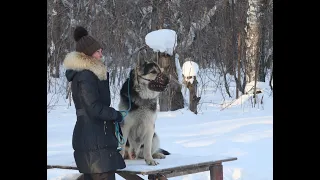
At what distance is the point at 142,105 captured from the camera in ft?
17.4

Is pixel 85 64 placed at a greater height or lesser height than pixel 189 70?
lesser

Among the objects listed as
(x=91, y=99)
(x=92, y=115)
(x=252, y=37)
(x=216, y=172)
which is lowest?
(x=216, y=172)

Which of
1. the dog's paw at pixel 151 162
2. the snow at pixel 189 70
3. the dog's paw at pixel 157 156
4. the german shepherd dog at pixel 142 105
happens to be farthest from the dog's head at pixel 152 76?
the snow at pixel 189 70

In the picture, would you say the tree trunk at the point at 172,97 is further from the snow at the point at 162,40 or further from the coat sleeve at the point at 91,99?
the coat sleeve at the point at 91,99

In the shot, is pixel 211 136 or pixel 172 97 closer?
pixel 211 136

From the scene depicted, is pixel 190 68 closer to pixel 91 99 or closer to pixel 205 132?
pixel 205 132

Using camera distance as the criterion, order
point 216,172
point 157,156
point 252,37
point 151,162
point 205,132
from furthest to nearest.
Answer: point 252,37 → point 205,132 → point 157,156 → point 216,172 → point 151,162

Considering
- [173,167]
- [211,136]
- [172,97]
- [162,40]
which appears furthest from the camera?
[172,97]

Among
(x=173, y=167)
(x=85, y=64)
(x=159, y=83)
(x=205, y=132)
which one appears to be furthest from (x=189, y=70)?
(x=85, y=64)

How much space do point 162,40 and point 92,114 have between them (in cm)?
765

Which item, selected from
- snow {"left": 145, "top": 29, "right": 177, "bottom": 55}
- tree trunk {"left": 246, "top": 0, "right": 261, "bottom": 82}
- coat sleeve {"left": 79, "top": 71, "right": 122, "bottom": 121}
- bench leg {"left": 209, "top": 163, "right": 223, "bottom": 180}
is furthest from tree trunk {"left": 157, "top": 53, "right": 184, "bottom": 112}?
coat sleeve {"left": 79, "top": 71, "right": 122, "bottom": 121}

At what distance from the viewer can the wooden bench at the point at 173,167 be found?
4867 mm
